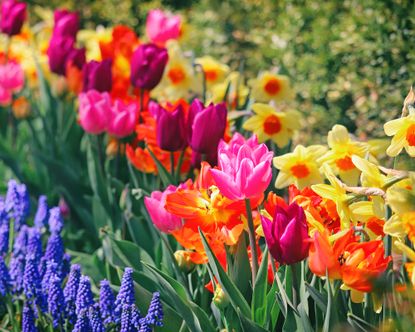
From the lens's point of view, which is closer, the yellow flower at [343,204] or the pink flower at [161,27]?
the yellow flower at [343,204]

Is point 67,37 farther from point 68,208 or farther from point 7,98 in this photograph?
point 68,208

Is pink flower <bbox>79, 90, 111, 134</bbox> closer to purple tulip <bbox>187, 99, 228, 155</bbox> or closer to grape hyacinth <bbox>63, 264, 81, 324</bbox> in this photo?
purple tulip <bbox>187, 99, 228, 155</bbox>

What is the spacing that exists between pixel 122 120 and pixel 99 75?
27 cm

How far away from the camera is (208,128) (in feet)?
7.43

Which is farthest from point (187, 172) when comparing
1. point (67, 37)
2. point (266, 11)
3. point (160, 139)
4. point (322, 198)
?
point (266, 11)

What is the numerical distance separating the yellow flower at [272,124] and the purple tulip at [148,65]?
0.44 meters

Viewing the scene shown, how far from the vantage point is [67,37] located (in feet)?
11.6

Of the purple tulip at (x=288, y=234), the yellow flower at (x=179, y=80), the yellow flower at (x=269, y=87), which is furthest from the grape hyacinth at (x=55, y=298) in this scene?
the yellow flower at (x=179, y=80)

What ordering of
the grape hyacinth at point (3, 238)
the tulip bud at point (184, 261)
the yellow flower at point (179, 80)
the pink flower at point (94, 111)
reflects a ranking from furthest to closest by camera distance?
the yellow flower at point (179, 80)
the pink flower at point (94, 111)
the grape hyacinth at point (3, 238)
the tulip bud at point (184, 261)

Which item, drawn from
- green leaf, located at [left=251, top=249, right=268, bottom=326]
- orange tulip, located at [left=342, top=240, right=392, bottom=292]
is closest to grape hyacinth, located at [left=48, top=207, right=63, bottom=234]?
green leaf, located at [left=251, top=249, right=268, bottom=326]

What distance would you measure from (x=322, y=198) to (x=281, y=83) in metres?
1.33

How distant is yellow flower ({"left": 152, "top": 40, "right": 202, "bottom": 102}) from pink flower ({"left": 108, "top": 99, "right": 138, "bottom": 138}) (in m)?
0.47

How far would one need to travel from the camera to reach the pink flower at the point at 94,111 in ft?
9.32

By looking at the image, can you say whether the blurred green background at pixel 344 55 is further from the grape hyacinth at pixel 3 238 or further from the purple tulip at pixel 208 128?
the grape hyacinth at pixel 3 238
